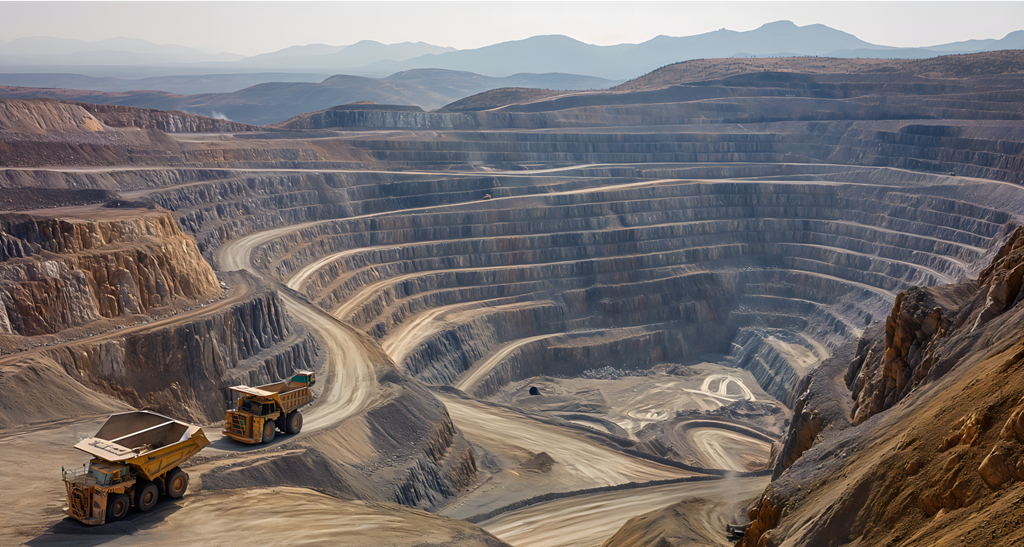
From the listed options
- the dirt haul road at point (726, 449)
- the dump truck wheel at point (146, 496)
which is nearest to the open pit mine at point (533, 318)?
the dump truck wheel at point (146, 496)

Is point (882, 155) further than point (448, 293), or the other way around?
point (882, 155)

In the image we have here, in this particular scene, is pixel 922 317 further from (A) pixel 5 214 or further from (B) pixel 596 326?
(B) pixel 596 326

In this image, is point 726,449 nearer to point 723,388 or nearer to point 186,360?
point 723,388

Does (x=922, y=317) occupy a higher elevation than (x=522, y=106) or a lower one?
lower

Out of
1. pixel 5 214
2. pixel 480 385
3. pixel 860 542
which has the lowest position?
pixel 480 385

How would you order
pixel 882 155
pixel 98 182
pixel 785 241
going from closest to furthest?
pixel 98 182 < pixel 785 241 < pixel 882 155

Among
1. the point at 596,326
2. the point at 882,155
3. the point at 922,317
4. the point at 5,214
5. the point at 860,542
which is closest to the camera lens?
the point at 860,542

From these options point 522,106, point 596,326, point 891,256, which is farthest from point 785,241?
point 522,106

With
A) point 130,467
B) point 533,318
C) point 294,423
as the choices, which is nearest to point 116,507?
point 130,467
